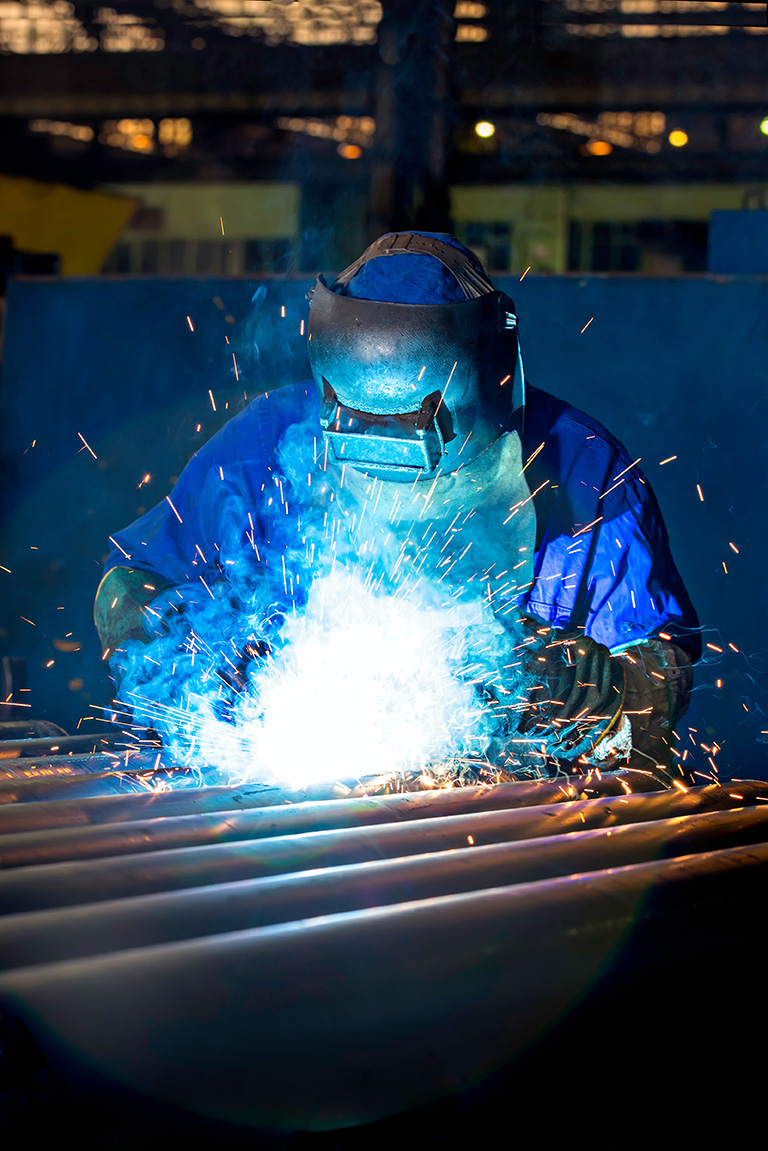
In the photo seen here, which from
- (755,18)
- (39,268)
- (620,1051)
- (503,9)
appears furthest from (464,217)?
(620,1051)

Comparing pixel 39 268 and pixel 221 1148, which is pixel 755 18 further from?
pixel 221 1148

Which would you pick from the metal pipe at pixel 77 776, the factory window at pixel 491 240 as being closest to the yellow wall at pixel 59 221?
the factory window at pixel 491 240

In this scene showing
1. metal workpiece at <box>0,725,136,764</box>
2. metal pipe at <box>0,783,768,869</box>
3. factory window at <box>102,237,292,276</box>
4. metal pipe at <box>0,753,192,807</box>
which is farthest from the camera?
factory window at <box>102,237,292,276</box>

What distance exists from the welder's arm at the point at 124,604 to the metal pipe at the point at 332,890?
905 mm

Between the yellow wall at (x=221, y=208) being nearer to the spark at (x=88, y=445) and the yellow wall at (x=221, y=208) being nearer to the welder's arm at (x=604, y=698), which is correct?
the spark at (x=88, y=445)

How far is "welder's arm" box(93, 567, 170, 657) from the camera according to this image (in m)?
1.82

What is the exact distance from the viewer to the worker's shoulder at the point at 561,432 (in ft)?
6.93

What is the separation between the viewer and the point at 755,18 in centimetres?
408

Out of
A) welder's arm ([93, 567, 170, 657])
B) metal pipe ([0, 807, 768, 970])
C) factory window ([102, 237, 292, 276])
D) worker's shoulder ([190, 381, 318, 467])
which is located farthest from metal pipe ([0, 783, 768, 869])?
factory window ([102, 237, 292, 276])

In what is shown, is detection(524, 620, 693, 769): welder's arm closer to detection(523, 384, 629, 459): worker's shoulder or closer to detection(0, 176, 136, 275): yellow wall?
detection(523, 384, 629, 459): worker's shoulder

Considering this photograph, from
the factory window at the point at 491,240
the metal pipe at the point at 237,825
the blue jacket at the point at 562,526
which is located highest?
the factory window at the point at 491,240

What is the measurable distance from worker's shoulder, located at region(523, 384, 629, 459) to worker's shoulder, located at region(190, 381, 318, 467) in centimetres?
49

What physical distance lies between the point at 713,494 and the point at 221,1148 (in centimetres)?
310

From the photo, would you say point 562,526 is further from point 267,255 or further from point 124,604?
point 267,255
